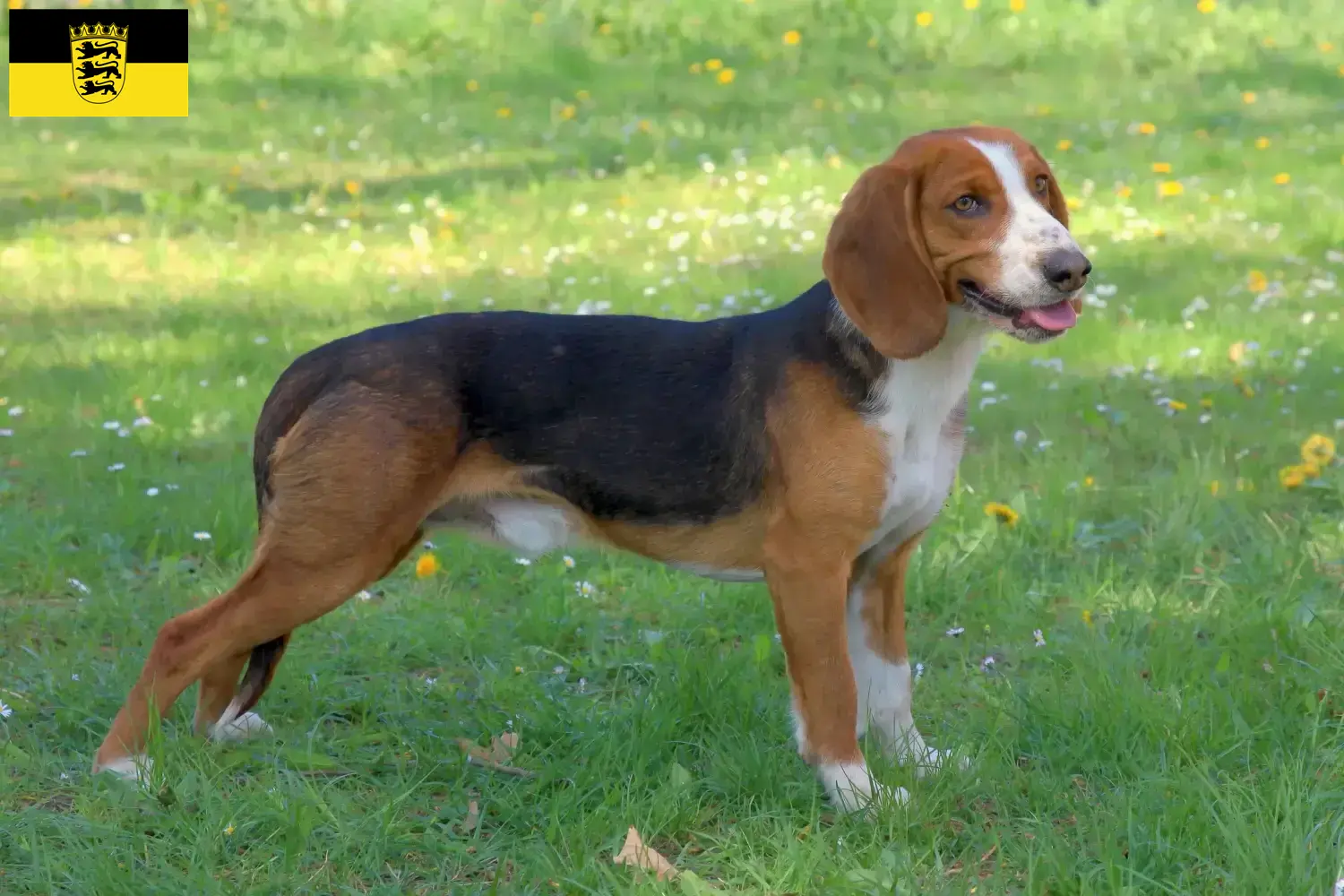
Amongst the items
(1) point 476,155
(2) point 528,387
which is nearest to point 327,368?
(2) point 528,387

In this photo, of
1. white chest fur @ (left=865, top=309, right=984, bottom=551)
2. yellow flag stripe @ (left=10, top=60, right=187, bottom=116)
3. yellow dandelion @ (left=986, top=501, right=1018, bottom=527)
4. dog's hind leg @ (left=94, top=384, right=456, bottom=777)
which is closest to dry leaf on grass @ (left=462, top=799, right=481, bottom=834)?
dog's hind leg @ (left=94, top=384, right=456, bottom=777)

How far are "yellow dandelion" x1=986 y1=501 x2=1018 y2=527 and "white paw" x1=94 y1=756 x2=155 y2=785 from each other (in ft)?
9.76

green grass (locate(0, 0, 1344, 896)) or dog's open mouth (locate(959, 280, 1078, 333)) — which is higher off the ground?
dog's open mouth (locate(959, 280, 1078, 333))

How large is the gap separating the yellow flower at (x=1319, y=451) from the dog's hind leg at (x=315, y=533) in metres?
3.54

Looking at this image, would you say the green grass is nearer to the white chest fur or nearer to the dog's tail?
the dog's tail

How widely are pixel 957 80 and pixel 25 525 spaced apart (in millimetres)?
11066

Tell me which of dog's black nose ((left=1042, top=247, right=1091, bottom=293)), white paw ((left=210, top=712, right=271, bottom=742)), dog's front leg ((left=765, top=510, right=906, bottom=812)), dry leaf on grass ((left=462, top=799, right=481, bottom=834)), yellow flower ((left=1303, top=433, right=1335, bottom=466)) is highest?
dog's black nose ((left=1042, top=247, right=1091, bottom=293))

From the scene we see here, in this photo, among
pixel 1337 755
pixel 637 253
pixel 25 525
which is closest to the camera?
pixel 1337 755

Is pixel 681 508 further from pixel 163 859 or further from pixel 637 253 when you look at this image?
pixel 637 253

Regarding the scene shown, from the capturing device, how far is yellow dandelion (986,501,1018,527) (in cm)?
557

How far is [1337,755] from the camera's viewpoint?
387 cm

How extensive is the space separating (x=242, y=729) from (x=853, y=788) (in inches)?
63.5

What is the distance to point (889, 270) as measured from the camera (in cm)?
374

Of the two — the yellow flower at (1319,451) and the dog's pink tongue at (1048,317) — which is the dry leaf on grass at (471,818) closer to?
the dog's pink tongue at (1048,317)
